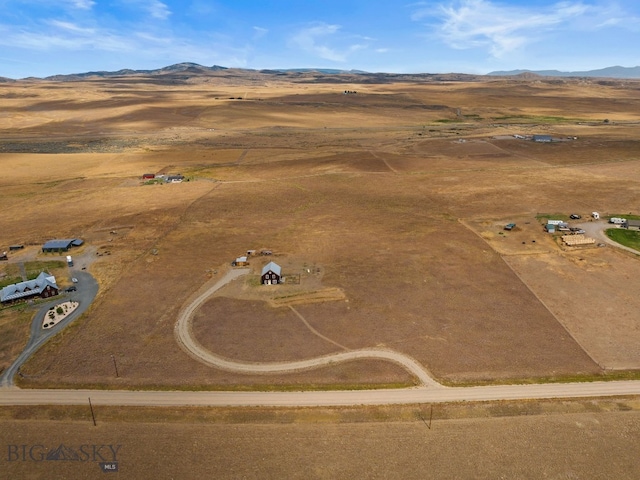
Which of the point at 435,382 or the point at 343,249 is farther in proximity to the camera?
the point at 343,249

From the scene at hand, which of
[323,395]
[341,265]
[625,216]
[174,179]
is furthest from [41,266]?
[625,216]

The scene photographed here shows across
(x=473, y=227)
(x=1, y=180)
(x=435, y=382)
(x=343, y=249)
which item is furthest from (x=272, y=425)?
(x=1, y=180)

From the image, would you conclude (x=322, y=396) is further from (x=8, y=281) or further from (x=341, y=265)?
(x=8, y=281)

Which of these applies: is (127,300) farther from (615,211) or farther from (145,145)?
(145,145)

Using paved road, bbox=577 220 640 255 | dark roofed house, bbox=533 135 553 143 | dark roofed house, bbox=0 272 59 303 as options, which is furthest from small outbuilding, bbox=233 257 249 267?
dark roofed house, bbox=533 135 553 143

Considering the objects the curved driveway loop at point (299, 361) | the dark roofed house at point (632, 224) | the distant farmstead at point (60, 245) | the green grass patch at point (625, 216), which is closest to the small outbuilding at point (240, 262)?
the curved driveway loop at point (299, 361)
